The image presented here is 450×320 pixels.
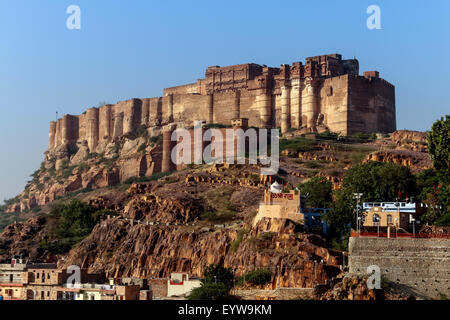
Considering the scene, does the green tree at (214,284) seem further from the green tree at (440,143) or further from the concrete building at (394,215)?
the green tree at (440,143)

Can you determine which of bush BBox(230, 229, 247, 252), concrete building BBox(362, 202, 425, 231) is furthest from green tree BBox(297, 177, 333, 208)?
concrete building BBox(362, 202, 425, 231)

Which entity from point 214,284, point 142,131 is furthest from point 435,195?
point 142,131

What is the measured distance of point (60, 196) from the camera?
132750 millimetres

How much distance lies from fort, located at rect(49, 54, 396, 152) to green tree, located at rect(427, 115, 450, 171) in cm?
3427

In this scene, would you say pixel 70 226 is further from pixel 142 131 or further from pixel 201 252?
pixel 142 131

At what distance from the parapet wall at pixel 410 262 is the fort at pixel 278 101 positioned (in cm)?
5288

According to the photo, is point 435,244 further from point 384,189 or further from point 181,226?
point 181,226

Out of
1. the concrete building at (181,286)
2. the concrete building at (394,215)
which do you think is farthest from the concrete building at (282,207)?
the concrete building at (181,286)

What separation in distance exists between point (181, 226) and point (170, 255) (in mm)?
6092

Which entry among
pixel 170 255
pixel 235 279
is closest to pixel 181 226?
Result: pixel 170 255

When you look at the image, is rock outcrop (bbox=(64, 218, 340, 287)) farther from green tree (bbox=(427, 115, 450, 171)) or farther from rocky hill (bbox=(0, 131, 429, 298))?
green tree (bbox=(427, 115, 450, 171))

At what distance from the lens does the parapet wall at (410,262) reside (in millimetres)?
60219

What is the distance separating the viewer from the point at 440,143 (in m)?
78.2

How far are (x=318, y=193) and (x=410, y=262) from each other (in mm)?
23582
